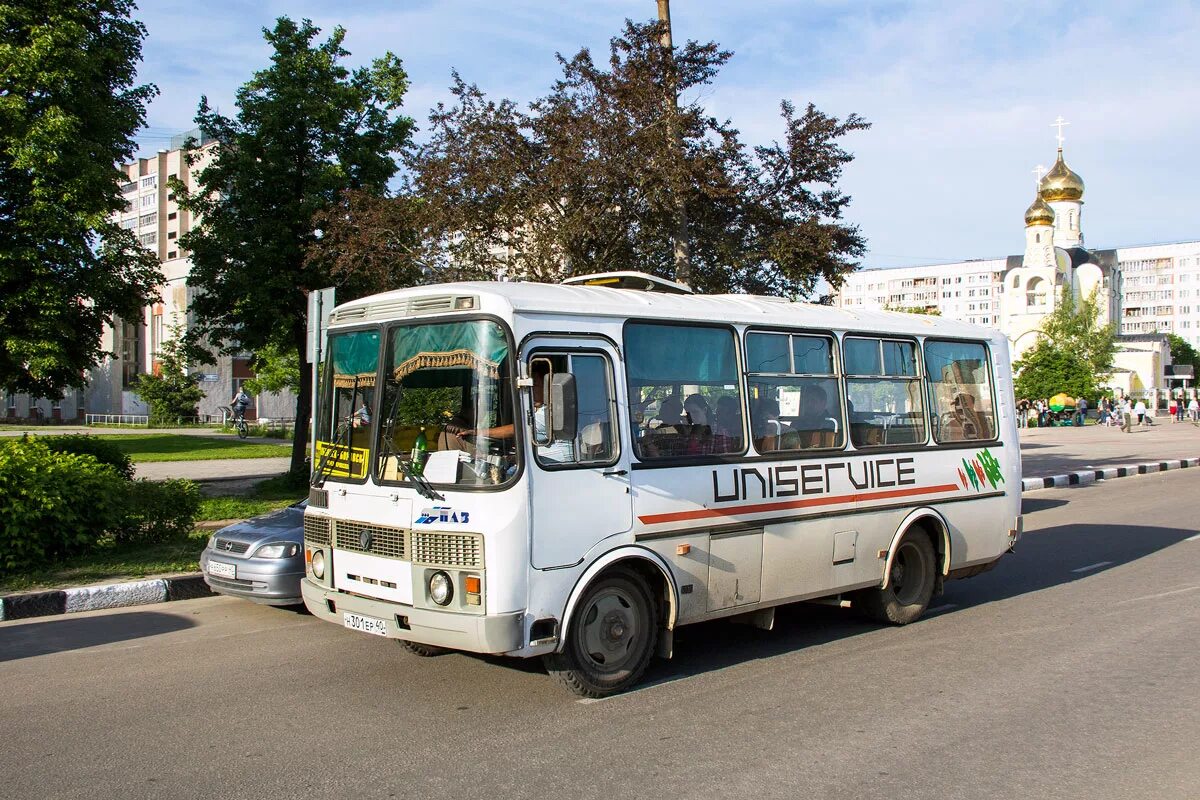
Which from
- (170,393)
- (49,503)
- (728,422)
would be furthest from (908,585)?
(170,393)

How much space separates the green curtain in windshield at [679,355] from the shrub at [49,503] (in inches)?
268

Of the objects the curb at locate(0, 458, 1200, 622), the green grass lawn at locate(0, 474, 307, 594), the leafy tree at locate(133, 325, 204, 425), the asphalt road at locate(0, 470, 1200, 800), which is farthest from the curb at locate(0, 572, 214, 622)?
the leafy tree at locate(133, 325, 204, 425)

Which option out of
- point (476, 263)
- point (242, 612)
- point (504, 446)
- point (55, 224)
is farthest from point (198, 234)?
point (504, 446)

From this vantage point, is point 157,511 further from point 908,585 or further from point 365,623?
point 908,585

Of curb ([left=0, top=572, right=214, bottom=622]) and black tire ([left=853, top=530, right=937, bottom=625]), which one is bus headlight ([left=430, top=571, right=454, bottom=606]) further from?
curb ([left=0, top=572, right=214, bottom=622])

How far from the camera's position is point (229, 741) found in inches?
210

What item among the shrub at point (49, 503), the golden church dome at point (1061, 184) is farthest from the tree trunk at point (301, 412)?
the golden church dome at point (1061, 184)

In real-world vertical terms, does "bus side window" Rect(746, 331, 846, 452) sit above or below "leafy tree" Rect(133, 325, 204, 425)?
below

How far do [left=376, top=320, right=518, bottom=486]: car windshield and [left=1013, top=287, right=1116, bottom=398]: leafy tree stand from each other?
216ft

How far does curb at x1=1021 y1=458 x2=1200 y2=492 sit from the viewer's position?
2134 cm

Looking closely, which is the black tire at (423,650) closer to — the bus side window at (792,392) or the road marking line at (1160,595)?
the bus side window at (792,392)

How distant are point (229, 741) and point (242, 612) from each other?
12.9ft

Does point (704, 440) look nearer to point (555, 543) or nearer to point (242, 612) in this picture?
point (555, 543)

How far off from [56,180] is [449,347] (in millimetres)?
9892
